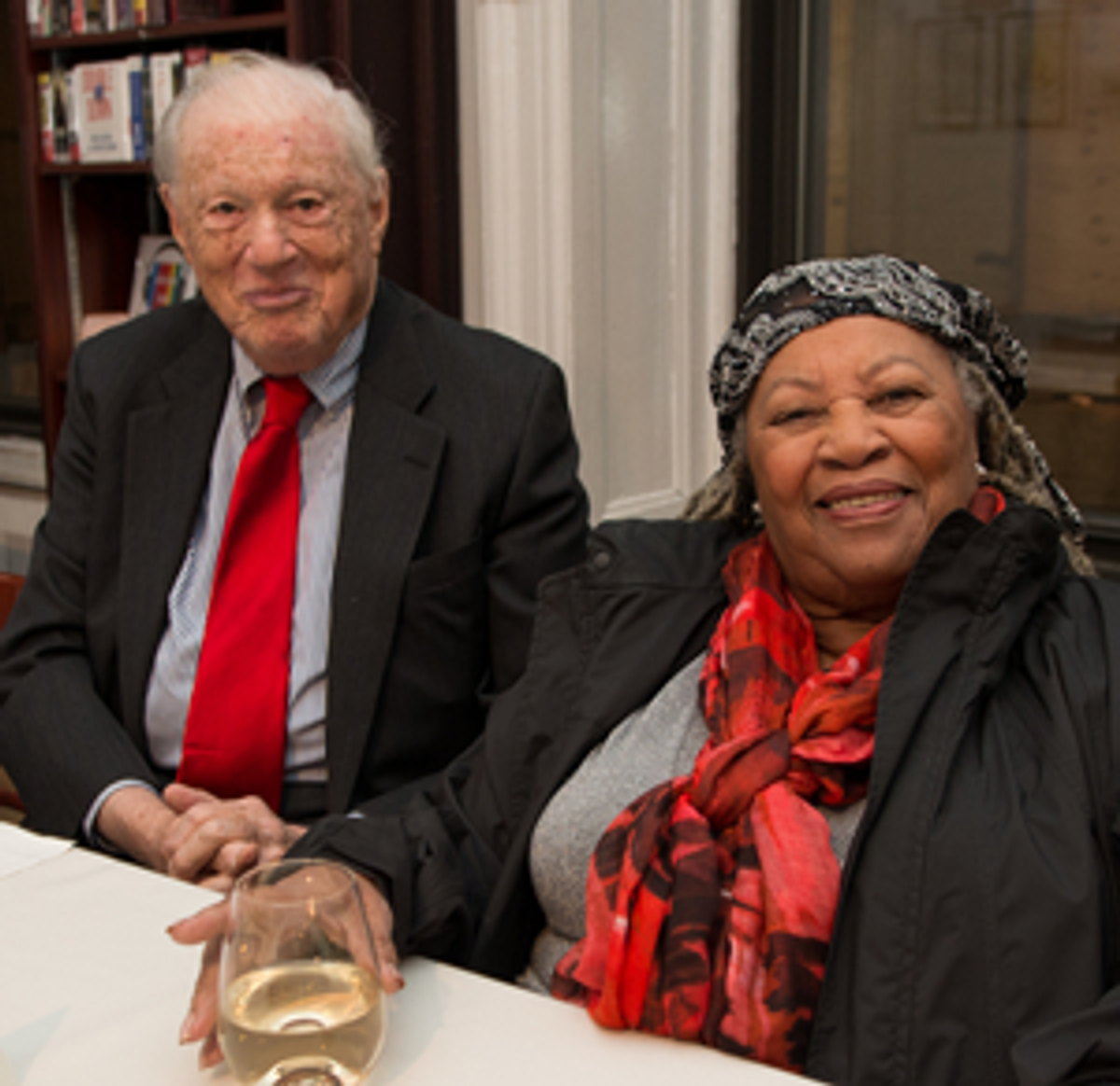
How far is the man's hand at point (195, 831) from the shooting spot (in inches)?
54.7

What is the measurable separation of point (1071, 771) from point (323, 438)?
1144mm

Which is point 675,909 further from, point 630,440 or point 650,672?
point 630,440

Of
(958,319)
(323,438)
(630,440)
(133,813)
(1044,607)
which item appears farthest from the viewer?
(630,440)

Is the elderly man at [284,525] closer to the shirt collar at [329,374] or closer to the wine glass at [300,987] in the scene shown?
the shirt collar at [329,374]

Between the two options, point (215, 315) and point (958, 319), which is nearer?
point (958, 319)

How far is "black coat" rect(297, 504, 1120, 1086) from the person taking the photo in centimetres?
102

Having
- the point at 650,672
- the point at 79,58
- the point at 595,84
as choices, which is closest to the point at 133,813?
the point at 650,672

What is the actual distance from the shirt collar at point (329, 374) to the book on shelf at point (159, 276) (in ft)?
4.68

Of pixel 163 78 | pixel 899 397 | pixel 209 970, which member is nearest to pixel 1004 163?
pixel 899 397

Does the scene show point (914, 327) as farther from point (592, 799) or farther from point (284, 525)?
point (284, 525)

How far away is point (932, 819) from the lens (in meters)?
1.08

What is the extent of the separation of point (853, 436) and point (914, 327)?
5.8 inches

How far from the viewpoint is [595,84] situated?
110 inches

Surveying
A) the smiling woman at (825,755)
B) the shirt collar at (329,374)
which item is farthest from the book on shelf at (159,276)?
the smiling woman at (825,755)
